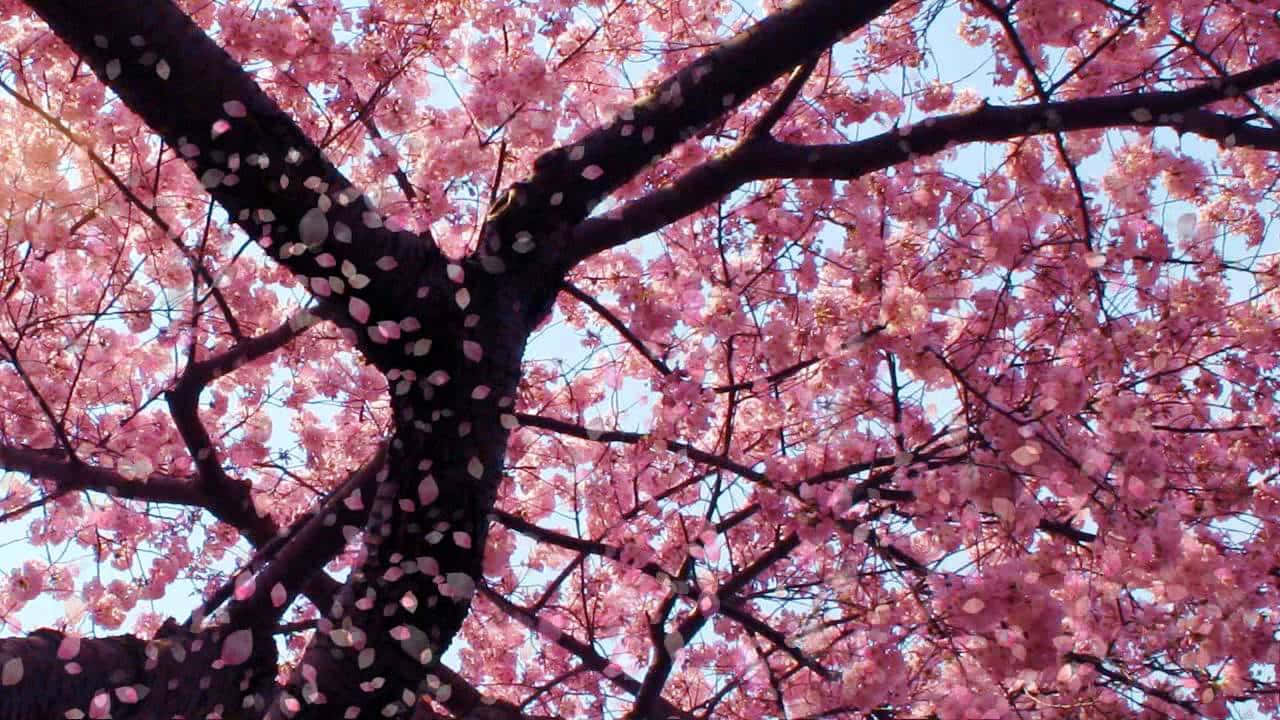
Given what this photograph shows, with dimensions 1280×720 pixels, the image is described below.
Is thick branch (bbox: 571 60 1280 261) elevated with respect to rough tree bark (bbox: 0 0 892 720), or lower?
elevated

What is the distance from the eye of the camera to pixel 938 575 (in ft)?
13.0

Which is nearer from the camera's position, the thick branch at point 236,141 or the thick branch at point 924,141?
the thick branch at point 236,141

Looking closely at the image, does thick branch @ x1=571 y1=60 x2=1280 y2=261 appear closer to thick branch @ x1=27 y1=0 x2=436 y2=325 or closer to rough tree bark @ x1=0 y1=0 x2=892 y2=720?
rough tree bark @ x1=0 y1=0 x2=892 y2=720

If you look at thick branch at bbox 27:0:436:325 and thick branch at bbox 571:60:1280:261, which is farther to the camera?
thick branch at bbox 571:60:1280:261

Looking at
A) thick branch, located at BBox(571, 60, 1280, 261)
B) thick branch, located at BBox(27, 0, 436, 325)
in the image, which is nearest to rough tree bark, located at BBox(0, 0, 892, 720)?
thick branch, located at BBox(27, 0, 436, 325)

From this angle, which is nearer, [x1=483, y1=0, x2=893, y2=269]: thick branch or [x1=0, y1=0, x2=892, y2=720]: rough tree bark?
[x1=0, y1=0, x2=892, y2=720]: rough tree bark

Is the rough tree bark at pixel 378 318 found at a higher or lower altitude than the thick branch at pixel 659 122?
lower

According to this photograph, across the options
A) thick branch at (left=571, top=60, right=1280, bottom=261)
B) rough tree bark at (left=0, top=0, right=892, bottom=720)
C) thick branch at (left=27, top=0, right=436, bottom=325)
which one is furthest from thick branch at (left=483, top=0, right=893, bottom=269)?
thick branch at (left=27, top=0, right=436, bottom=325)

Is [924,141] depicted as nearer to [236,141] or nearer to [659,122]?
[659,122]

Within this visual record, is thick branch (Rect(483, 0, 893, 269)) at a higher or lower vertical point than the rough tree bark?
higher

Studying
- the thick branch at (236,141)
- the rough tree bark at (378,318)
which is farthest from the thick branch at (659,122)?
the thick branch at (236,141)

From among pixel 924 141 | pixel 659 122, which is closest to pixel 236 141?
pixel 659 122

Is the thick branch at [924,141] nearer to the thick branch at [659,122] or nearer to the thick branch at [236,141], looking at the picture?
the thick branch at [659,122]

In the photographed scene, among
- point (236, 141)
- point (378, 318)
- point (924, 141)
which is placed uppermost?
point (924, 141)
